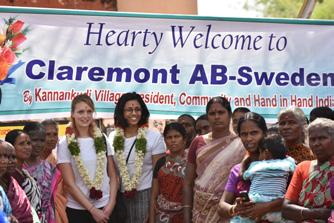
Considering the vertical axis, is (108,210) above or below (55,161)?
below

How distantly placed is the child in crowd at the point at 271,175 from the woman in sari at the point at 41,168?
6.93 ft

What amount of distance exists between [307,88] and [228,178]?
2.27 meters

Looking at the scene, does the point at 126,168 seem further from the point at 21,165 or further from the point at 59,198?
the point at 21,165

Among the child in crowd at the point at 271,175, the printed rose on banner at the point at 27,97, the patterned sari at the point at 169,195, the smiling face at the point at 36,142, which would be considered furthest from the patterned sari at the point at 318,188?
the printed rose on banner at the point at 27,97

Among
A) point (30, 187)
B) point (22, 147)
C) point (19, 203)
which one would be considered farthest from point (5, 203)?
point (22, 147)

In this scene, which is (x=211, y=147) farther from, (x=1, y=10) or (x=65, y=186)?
(x=1, y=10)

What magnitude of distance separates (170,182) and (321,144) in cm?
230

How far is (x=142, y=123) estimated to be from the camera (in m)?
9.44

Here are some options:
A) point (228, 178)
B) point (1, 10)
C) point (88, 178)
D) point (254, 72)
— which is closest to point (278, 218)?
point (228, 178)

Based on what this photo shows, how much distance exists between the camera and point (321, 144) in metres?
7.19

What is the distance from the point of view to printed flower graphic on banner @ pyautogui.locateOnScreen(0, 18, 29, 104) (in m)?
9.39

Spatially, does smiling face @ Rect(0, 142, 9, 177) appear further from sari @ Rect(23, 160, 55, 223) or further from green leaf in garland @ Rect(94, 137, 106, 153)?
green leaf in garland @ Rect(94, 137, 106, 153)

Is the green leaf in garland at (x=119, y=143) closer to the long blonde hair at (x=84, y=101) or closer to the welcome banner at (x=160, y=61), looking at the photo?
the long blonde hair at (x=84, y=101)

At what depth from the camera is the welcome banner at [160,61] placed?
9.59 m
